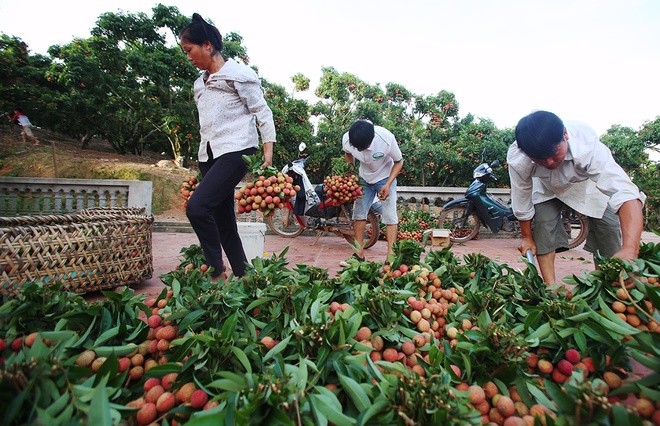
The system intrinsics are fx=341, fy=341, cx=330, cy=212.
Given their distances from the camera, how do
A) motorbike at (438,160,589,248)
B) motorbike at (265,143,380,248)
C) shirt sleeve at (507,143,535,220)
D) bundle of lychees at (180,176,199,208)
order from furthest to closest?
1. motorbike at (438,160,589,248)
2. motorbike at (265,143,380,248)
3. bundle of lychees at (180,176,199,208)
4. shirt sleeve at (507,143,535,220)

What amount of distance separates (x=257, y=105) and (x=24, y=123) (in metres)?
15.7

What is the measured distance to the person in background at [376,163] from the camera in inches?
132

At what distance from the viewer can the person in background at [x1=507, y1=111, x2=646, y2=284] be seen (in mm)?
1733

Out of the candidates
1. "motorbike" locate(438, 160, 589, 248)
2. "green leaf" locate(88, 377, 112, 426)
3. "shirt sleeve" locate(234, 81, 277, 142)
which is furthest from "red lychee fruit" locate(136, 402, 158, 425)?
"motorbike" locate(438, 160, 589, 248)

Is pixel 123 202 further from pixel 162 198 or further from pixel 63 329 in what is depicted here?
pixel 63 329

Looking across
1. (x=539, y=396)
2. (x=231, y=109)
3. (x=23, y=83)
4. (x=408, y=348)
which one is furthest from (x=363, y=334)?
(x=23, y=83)

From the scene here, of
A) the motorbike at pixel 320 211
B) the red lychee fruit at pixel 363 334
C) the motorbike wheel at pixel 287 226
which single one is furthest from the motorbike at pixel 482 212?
the red lychee fruit at pixel 363 334

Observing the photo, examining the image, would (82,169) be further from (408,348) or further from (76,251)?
(408,348)

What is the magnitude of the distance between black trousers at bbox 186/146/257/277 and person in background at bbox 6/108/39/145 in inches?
605

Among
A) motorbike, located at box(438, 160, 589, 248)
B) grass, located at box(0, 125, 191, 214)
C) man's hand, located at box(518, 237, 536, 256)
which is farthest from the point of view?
grass, located at box(0, 125, 191, 214)

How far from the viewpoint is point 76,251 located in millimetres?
2291

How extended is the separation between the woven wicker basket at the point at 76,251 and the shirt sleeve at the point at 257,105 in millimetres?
1272

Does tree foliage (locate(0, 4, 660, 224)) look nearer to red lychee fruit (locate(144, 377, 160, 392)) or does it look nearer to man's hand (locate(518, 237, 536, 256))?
man's hand (locate(518, 237, 536, 256))

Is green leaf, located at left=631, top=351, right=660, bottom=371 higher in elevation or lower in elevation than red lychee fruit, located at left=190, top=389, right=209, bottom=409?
higher
